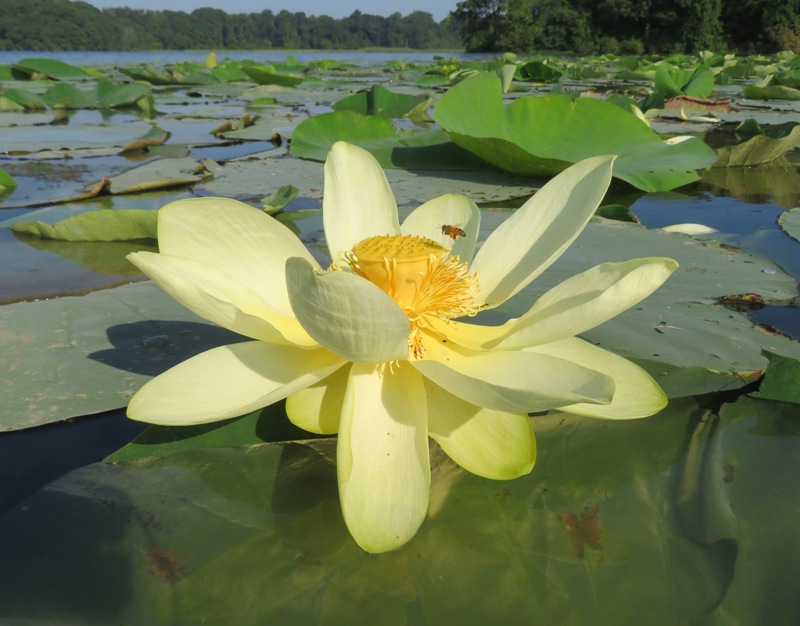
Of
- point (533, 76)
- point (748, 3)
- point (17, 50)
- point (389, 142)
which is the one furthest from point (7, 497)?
point (17, 50)

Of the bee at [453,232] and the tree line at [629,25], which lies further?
the tree line at [629,25]

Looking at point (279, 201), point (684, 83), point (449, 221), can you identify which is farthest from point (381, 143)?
point (684, 83)

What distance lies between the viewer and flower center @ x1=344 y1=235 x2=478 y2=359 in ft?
3.08

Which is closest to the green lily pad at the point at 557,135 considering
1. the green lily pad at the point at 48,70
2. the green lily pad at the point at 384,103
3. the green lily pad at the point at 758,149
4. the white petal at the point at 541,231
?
the green lily pad at the point at 758,149

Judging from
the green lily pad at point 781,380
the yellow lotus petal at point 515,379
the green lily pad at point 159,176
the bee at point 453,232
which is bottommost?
the green lily pad at point 159,176

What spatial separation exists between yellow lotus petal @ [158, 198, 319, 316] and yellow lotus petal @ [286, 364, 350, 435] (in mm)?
172

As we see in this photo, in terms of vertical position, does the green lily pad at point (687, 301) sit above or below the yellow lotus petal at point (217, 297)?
below

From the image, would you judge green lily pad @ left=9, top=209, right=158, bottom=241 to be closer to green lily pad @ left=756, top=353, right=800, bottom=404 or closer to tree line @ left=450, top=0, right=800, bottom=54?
green lily pad @ left=756, top=353, right=800, bottom=404

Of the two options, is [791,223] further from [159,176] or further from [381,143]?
[159,176]

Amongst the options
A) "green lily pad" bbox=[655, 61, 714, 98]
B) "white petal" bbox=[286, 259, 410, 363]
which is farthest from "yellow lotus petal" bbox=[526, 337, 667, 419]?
"green lily pad" bbox=[655, 61, 714, 98]

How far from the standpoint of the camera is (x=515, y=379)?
0.81m

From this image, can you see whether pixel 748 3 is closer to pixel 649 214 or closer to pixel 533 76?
pixel 533 76

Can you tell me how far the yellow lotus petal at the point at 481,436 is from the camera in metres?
0.80

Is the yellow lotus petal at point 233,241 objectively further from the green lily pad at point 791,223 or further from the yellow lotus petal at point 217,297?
the green lily pad at point 791,223
